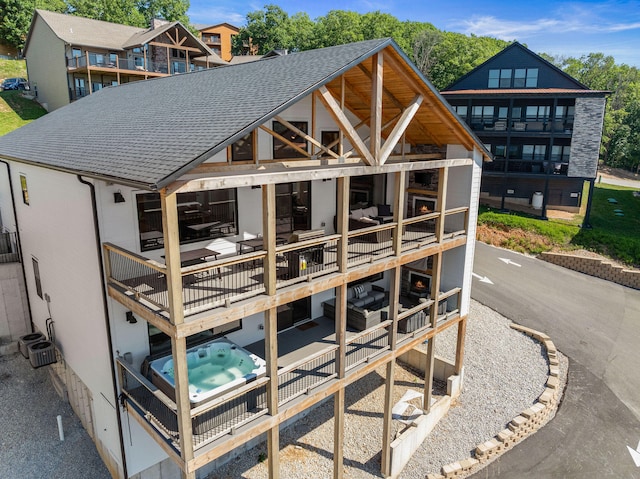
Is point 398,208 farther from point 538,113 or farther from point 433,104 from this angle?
point 538,113

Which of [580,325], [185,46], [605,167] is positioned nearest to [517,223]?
[580,325]

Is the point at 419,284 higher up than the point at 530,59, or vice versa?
the point at 530,59

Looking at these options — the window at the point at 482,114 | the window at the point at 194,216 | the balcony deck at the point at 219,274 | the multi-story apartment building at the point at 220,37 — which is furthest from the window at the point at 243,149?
the multi-story apartment building at the point at 220,37

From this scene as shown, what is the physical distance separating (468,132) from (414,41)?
62443 mm

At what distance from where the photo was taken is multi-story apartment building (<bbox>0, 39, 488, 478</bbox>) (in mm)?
8516

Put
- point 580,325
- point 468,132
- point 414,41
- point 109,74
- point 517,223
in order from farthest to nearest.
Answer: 1. point 414,41
2. point 109,74
3. point 517,223
4. point 580,325
5. point 468,132

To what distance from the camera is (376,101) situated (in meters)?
10.7

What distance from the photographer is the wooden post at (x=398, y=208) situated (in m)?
11.4

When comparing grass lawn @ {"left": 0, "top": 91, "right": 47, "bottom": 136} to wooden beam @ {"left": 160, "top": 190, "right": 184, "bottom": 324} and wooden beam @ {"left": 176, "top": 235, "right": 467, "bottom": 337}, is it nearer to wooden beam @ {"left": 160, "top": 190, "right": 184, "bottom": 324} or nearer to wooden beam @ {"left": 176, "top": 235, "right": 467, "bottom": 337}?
wooden beam @ {"left": 176, "top": 235, "right": 467, "bottom": 337}

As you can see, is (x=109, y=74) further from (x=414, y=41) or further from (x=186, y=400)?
(x=414, y=41)

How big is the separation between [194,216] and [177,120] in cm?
257

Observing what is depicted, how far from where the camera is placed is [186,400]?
8055mm

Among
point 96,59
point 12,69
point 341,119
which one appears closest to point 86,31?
point 96,59

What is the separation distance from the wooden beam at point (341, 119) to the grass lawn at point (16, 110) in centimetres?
3711
